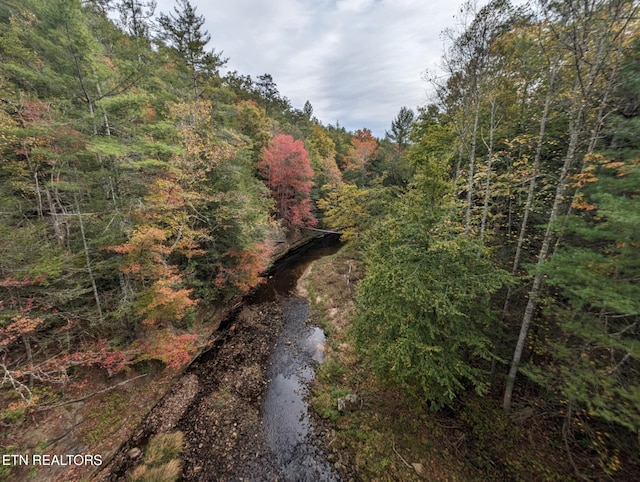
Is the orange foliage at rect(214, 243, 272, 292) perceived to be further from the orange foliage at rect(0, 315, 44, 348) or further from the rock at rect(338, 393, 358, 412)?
the rock at rect(338, 393, 358, 412)

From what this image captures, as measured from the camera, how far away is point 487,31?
7.50m

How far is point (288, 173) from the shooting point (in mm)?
24219

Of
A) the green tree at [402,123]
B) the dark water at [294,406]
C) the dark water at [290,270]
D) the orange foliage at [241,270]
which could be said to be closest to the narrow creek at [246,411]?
the dark water at [294,406]

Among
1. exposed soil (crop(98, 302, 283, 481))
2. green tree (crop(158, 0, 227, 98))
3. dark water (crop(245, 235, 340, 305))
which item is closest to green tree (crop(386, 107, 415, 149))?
dark water (crop(245, 235, 340, 305))

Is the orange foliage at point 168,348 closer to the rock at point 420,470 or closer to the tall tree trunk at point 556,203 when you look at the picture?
the rock at point 420,470

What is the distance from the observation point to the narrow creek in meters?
6.71

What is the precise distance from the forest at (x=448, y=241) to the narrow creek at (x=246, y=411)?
5.97 ft

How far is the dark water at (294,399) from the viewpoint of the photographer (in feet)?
22.3

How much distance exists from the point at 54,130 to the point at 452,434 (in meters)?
14.1

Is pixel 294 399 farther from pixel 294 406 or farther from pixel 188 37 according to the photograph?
pixel 188 37

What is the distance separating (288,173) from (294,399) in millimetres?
20135

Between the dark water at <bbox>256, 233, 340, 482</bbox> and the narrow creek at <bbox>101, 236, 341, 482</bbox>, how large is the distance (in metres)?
0.02

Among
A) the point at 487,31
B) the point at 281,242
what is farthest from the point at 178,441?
the point at 281,242

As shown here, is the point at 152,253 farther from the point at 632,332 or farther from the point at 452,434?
the point at 632,332
